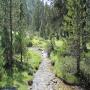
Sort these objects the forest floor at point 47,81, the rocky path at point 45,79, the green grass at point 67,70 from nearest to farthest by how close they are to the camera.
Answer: the forest floor at point 47,81
the rocky path at point 45,79
the green grass at point 67,70

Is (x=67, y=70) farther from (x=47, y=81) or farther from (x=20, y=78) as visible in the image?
(x=20, y=78)

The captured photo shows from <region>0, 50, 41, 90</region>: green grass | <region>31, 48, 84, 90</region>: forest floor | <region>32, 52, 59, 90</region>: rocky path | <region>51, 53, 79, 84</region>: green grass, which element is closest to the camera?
<region>0, 50, 41, 90</region>: green grass

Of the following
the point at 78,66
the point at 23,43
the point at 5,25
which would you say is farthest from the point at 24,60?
the point at 78,66

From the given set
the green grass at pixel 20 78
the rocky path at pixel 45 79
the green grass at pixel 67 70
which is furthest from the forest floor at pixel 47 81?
the green grass at pixel 20 78

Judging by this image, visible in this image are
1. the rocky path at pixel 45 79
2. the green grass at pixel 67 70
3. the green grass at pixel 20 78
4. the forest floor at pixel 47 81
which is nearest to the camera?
the green grass at pixel 20 78

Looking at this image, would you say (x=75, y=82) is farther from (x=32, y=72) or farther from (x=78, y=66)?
(x=32, y=72)

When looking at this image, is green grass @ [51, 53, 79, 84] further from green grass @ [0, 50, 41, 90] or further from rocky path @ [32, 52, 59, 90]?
green grass @ [0, 50, 41, 90]


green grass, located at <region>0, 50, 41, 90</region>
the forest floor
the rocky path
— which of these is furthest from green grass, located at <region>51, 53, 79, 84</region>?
green grass, located at <region>0, 50, 41, 90</region>

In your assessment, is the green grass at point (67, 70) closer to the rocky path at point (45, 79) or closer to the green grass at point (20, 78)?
the rocky path at point (45, 79)

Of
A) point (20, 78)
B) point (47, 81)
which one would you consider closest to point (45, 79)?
point (47, 81)

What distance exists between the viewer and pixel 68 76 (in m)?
35.5

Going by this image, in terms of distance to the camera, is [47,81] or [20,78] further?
[47,81]

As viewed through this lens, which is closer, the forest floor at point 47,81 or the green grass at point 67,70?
the forest floor at point 47,81

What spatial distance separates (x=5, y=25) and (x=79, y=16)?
1086cm
